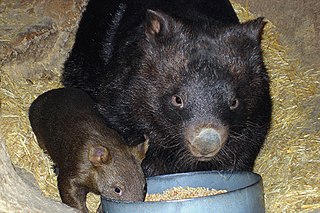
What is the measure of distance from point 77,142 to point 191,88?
47.3 inches

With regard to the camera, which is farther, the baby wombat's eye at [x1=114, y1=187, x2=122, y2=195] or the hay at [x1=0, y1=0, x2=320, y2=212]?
the hay at [x1=0, y1=0, x2=320, y2=212]

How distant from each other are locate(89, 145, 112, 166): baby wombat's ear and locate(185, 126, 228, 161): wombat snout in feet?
2.34

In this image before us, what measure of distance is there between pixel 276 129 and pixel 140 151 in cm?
212

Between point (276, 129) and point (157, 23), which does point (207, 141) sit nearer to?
point (157, 23)

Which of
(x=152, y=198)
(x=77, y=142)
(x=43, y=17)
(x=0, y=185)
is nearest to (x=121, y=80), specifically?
(x=77, y=142)

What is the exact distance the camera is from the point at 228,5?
7.16 meters

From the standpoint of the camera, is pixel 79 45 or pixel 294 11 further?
pixel 294 11

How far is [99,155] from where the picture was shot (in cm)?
545

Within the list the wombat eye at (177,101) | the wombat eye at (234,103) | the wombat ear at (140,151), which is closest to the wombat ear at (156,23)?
the wombat eye at (177,101)

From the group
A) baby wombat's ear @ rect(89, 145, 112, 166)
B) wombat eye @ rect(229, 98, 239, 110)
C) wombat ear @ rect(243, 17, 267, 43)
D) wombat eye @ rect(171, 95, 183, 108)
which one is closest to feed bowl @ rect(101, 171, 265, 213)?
baby wombat's ear @ rect(89, 145, 112, 166)

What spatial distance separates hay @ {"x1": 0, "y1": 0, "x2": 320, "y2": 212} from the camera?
6.04 metres

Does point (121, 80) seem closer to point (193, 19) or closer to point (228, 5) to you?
point (193, 19)

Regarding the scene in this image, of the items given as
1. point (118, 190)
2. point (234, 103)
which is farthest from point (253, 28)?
point (118, 190)

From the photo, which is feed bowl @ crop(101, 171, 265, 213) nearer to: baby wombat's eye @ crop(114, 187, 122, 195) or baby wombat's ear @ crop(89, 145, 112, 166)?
baby wombat's eye @ crop(114, 187, 122, 195)
